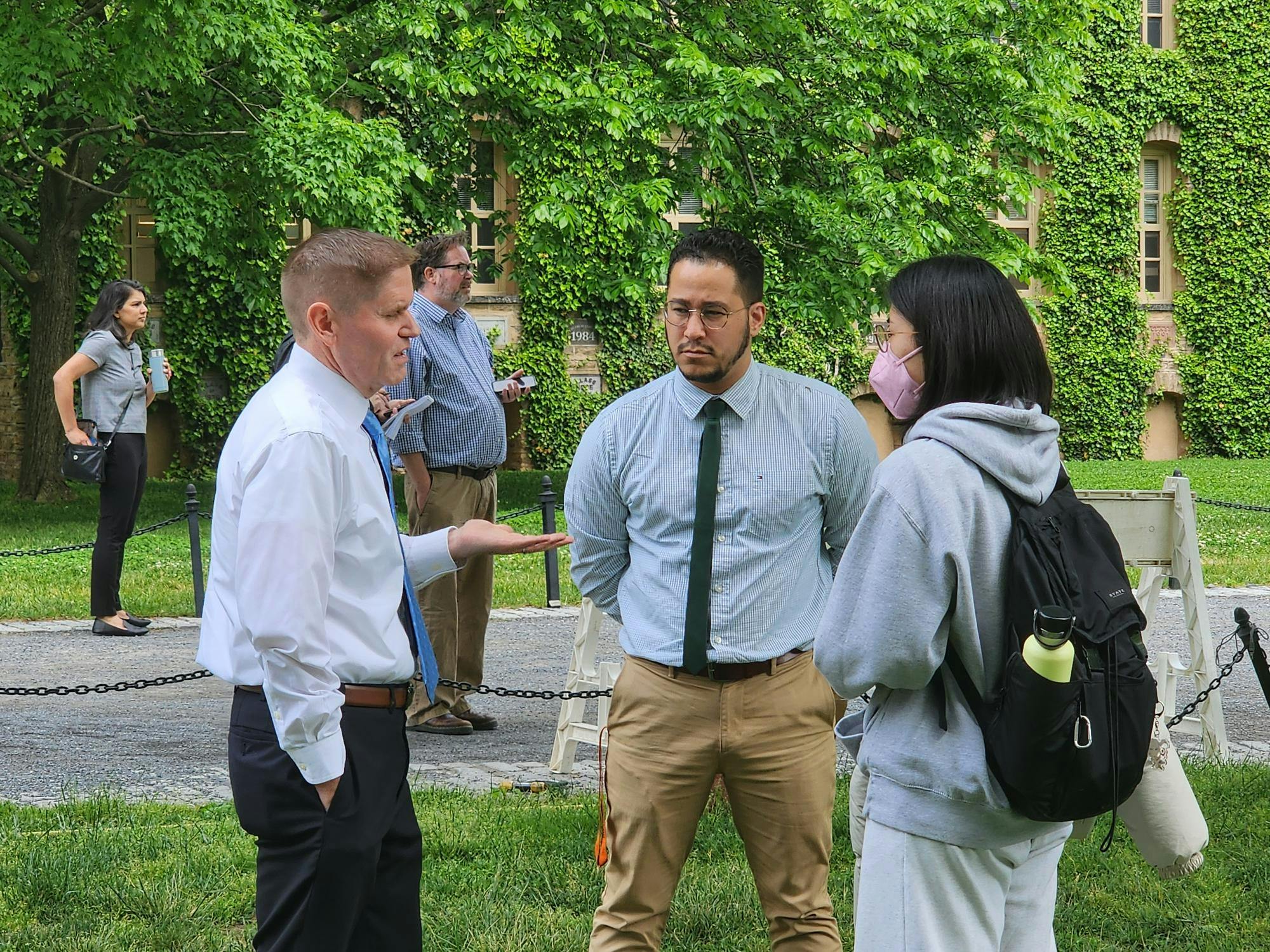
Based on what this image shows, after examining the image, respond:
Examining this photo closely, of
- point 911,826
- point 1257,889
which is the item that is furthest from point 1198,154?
point 911,826

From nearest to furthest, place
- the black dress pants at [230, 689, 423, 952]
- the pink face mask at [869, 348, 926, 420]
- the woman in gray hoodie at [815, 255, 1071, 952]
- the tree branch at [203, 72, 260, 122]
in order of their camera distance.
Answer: the woman in gray hoodie at [815, 255, 1071, 952] → the black dress pants at [230, 689, 423, 952] → the pink face mask at [869, 348, 926, 420] → the tree branch at [203, 72, 260, 122]

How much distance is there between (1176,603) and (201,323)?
15465 mm

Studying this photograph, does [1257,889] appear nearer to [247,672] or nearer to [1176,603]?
[247,672]

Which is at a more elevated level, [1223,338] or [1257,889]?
[1223,338]

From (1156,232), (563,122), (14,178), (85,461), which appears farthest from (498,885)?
(1156,232)

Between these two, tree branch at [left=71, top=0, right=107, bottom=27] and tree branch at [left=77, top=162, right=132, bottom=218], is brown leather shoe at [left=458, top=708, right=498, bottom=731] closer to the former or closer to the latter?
tree branch at [left=71, top=0, right=107, bottom=27]

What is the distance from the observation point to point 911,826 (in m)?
2.63

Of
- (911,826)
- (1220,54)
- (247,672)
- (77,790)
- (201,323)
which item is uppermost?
(1220,54)

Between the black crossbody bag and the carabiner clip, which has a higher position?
the black crossbody bag

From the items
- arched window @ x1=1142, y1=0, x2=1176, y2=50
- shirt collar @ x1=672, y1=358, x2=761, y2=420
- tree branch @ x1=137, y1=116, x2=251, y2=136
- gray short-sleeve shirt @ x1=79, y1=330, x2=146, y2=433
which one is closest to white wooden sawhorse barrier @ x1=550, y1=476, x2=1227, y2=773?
shirt collar @ x1=672, y1=358, x2=761, y2=420

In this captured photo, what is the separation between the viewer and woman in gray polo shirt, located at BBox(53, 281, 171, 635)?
9.21 meters

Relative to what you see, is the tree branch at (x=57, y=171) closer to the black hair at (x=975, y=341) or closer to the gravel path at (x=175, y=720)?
the gravel path at (x=175, y=720)

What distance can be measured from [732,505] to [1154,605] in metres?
4.23

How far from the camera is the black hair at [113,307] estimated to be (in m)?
9.25
